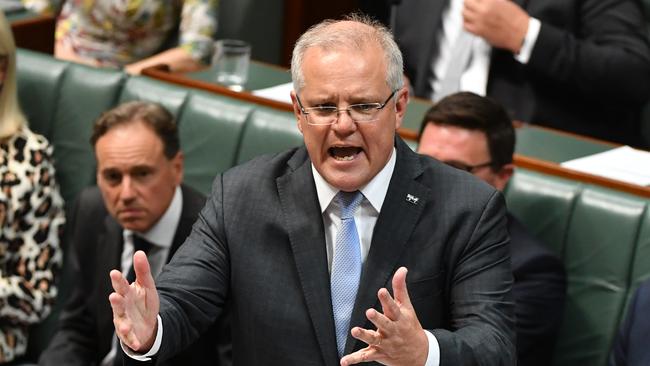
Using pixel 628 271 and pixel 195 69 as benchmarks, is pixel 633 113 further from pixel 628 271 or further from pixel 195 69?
pixel 195 69

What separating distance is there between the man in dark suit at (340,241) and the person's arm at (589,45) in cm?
122

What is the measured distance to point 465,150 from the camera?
2.45m

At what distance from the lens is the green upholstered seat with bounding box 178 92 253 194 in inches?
113

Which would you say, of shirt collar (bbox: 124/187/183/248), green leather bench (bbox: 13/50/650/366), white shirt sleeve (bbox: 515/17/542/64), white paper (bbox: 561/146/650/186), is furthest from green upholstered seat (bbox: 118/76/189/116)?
white paper (bbox: 561/146/650/186)

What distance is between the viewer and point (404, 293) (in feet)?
5.09

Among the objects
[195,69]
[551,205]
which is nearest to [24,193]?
[195,69]

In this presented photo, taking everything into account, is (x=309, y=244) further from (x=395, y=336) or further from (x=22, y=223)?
(x=22, y=223)

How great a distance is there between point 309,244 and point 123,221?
2.99ft

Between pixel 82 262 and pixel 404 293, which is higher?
pixel 404 293

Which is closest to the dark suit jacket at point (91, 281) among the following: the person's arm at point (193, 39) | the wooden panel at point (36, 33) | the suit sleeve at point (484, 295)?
the person's arm at point (193, 39)

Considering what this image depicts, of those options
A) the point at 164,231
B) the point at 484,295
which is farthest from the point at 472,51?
the point at 484,295

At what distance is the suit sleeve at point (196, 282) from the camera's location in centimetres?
170

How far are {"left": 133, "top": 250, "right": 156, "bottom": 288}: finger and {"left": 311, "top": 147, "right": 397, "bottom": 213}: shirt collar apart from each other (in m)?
0.33

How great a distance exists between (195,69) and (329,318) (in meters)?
1.69
